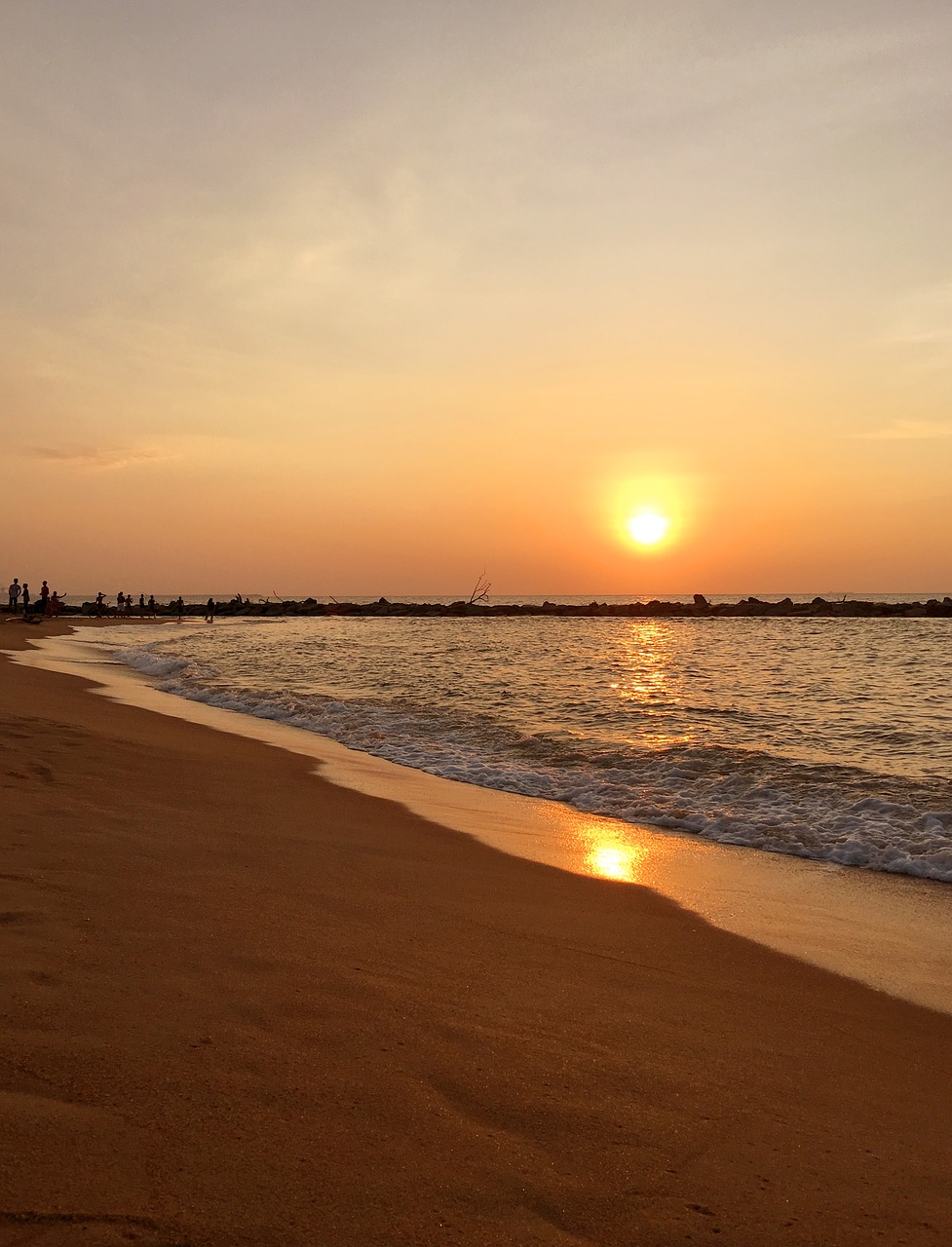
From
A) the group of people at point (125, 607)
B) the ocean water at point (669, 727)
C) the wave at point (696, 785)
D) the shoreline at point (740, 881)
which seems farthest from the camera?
the group of people at point (125, 607)

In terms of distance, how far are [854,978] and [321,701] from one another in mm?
13345

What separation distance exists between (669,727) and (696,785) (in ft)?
12.9

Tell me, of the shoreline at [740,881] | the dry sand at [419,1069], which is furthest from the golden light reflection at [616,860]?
the dry sand at [419,1069]

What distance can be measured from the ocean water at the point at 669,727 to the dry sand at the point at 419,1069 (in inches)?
138

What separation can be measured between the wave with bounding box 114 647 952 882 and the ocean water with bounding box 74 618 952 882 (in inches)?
1.0

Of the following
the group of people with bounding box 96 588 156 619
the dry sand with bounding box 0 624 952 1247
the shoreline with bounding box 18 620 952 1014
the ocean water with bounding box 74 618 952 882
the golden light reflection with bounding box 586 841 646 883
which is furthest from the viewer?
the group of people with bounding box 96 588 156 619

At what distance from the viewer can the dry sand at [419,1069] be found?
7.77 feet

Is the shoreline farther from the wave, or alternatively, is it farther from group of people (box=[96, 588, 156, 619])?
group of people (box=[96, 588, 156, 619])

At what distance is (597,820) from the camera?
28.6 ft

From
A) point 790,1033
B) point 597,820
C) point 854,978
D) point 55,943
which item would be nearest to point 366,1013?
point 55,943

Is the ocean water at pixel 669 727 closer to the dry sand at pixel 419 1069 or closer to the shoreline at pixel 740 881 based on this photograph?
the shoreline at pixel 740 881

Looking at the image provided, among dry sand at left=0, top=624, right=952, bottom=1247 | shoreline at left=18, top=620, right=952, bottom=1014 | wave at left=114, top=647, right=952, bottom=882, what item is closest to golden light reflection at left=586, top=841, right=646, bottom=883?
shoreline at left=18, top=620, right=952, bottom=1014

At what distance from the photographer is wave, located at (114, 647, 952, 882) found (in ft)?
25.4

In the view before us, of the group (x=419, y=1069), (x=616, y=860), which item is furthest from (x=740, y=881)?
(x=419, y=1069)
